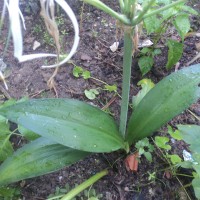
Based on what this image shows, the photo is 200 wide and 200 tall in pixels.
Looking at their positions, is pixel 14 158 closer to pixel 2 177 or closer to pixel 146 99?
pixel 2 177

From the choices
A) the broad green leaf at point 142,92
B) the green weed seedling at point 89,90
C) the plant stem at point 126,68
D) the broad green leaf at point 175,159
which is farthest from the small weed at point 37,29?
the broad green leaf at point 175,159

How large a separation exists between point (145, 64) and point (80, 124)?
46 cm

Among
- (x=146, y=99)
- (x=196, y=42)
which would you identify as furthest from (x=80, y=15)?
(x=146, y=99)

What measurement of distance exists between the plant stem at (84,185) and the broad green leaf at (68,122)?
13 cm

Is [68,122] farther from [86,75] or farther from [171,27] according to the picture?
[171,27]

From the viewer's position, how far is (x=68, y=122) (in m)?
0.89

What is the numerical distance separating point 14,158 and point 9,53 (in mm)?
573

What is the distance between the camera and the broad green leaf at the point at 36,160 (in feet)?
2.96

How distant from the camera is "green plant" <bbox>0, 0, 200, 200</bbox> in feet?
2.80

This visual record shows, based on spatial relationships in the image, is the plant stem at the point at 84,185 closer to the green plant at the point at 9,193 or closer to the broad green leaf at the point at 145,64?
the green plant at the point at 9,193

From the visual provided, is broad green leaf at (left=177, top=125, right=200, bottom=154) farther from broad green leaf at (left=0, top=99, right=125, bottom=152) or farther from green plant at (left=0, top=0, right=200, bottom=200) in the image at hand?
broad green leaf at (left=0, top=99, right=125, bottom=152)

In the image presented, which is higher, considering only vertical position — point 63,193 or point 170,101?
point 170,101

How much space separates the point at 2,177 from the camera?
2.98ft

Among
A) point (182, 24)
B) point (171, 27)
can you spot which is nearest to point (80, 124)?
point (182, 24)
